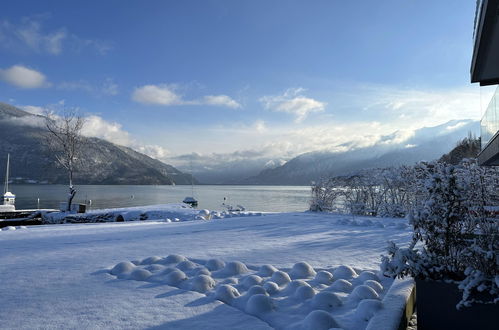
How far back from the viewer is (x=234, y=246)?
7043 millimetres

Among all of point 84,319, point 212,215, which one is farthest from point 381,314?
point 212,215

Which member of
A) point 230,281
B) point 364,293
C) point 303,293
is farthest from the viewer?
point 230,281

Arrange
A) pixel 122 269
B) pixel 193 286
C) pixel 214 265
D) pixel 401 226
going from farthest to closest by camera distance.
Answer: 1. pixel 401 226
2. pixel 214 265
3. pixel 122 269
4. pixel 193 286

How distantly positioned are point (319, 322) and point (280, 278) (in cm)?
148

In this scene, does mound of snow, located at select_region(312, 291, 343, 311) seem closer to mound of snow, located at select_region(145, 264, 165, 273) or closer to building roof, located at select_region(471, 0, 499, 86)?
mound of snow, located at select_region(145, 264, 165, 273)

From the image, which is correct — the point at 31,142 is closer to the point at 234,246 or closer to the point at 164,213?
the point at 164,213

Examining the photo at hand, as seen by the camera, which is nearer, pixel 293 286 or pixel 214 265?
pixel 293 286

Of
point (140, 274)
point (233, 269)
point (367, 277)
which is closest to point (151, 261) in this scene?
point (140, 274)

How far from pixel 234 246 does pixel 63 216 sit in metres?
13.6

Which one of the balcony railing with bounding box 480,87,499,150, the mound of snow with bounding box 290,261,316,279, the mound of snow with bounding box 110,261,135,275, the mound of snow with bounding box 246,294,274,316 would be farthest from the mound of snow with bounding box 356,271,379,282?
the balcony railing with bounding box 480,87,499,150

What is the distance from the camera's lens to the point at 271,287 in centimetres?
394

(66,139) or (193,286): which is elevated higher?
(66,139)

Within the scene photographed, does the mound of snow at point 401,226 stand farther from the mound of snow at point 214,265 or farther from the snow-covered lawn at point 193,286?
the mound of snow at point 214,265

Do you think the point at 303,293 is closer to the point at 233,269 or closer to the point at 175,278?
the point at 233,269
